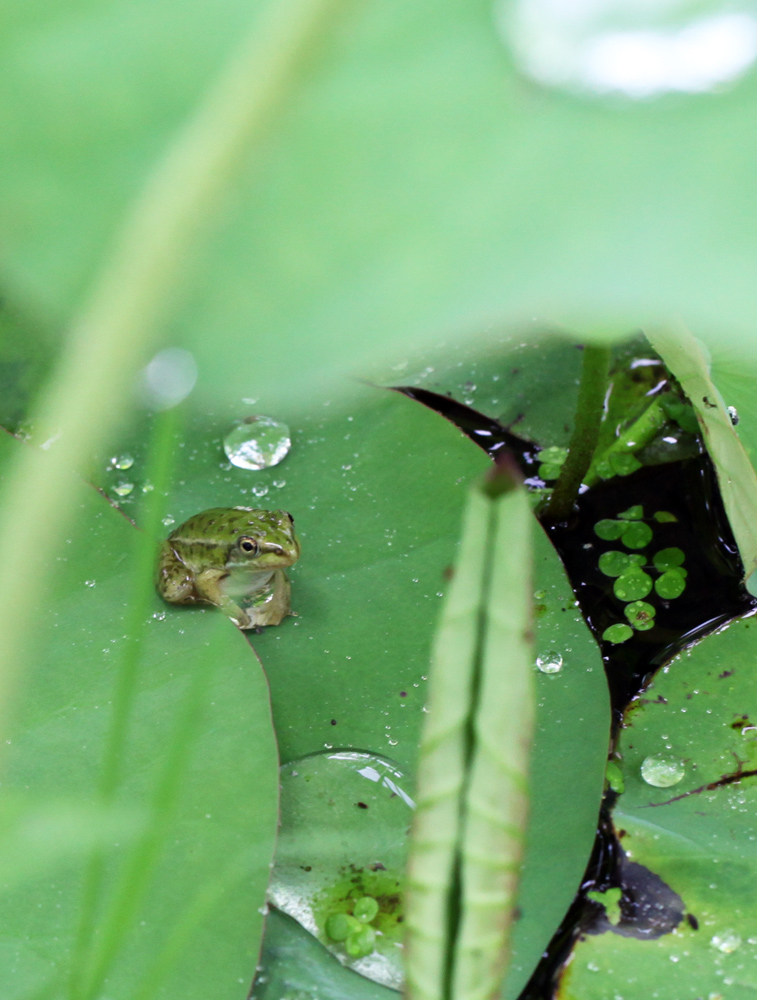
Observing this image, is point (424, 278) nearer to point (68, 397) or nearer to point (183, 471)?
point (68, 397)

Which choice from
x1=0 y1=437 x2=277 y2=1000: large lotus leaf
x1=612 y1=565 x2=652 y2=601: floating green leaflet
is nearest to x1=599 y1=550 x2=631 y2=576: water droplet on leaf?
x1=612 y1=565 x2=652 y2=601: floating green leaflet

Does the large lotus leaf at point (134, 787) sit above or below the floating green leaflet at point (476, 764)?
below

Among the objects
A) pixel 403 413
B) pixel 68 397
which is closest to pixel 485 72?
pixel 68 397

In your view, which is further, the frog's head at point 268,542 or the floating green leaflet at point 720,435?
the frog's head at point 268,542

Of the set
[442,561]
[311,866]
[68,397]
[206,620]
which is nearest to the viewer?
[68,397]

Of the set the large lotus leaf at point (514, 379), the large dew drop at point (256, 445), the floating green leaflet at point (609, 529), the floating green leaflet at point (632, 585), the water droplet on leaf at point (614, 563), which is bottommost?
the floating green leaflet at point (632, 585)

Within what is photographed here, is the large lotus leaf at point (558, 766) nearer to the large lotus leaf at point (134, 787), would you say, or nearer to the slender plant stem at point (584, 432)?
the slender plant stem at point (584, 432)

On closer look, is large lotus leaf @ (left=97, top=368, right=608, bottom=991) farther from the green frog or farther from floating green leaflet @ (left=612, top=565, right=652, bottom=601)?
floating green leaflet @ (left=612, top=565, right=652, bottom=601)

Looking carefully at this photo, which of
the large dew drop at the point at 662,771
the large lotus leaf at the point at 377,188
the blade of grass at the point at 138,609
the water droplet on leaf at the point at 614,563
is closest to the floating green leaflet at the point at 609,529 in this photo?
the water droplet on leaf at the point at 614,563

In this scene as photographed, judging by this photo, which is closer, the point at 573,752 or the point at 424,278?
the point at 424,278
